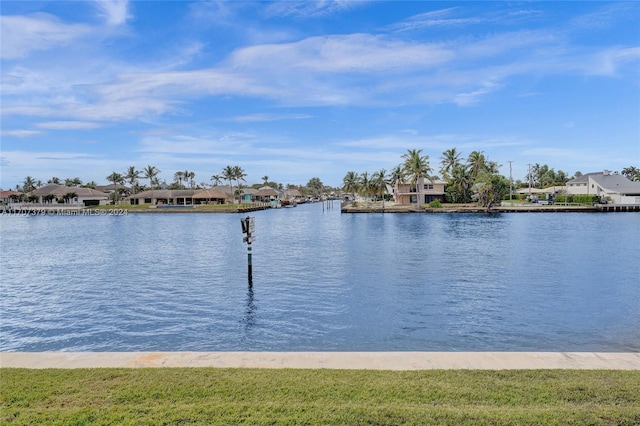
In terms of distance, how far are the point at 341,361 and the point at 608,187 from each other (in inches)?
4859

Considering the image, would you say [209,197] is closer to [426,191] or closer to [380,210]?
[380,210]

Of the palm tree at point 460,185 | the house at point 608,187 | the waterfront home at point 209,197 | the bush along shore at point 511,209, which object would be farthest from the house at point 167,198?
the house at point 608,187

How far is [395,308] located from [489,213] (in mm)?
84552

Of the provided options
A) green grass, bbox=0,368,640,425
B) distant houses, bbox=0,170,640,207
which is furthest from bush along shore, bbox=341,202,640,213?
green grass, bbox=0,368,640,425

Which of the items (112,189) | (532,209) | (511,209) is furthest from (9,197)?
(532,209)

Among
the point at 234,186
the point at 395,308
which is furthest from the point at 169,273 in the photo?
the point at 234,186

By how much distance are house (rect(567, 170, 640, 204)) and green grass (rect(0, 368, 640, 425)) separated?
117790 mm

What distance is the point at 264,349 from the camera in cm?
1459

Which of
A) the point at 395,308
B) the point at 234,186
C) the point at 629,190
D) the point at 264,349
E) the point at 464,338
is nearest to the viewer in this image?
the point at 264,349

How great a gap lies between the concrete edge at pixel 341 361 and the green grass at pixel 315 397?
0.56 meters

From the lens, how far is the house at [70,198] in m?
140

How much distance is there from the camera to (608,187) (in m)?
108

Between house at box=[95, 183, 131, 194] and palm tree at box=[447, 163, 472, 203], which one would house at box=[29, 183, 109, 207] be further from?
palm tree at box=[447, 163, 472, 203]

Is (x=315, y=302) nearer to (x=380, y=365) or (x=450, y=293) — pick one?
(x=450, y=293)
